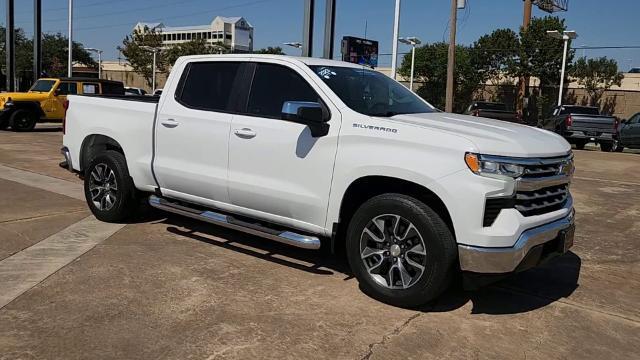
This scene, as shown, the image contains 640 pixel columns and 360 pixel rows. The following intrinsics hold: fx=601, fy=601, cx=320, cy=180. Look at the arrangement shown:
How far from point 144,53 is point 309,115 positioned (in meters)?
64.1

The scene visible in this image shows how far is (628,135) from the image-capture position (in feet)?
69.2

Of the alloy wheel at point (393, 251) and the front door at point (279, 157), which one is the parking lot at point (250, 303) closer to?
the alloy wheel at point (393, 251)

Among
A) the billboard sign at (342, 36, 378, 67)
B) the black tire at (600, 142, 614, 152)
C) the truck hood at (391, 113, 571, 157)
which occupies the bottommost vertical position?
the black tire at (600, 142, 614, 152)

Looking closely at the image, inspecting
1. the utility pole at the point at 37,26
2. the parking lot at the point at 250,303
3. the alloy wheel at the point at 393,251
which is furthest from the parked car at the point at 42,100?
the alloy wheel at the point at 393,251

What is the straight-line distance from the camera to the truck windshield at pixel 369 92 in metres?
5.06

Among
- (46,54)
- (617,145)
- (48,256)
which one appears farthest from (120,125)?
(46,54)

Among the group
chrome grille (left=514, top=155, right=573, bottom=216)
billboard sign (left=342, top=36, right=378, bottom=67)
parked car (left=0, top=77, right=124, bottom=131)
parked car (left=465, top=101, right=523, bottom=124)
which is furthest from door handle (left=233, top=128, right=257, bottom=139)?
parked car (left=465, top=101, right=523, bottom=124)

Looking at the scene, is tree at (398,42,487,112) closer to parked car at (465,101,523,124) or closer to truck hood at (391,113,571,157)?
parked car at (465,101,523,124)

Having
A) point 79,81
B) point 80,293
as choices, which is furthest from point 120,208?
point 79,81

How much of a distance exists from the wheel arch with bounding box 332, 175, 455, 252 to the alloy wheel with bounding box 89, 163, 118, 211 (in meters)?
2.92

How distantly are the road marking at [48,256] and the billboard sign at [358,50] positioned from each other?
49.0 ft

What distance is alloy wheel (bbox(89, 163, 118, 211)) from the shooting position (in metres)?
6.61

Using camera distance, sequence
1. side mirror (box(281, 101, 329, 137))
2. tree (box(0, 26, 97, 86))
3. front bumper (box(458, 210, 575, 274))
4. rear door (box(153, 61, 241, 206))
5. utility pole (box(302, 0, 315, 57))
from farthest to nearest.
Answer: tree (box(0, 26, 97, 86)), utility pole (box(302, 0, 315, 57)), rear door (box(153, 61, 241, 206)), side mirror (box(281, 101, 329, 137)), front bumper (box(458, 210, 575, 274))

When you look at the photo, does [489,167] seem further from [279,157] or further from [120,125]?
[120,125]
